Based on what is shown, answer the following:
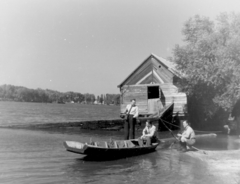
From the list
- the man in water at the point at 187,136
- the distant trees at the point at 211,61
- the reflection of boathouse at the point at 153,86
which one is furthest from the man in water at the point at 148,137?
the reflection of boathouse at the point at 153,86

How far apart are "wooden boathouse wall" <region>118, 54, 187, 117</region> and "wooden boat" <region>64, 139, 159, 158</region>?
1608cm

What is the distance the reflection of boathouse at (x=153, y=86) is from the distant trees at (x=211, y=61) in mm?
2090

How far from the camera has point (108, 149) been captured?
41.8 ft

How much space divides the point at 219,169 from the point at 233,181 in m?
1.75

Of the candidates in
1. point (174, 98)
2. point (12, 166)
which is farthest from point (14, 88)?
point (12, 166)

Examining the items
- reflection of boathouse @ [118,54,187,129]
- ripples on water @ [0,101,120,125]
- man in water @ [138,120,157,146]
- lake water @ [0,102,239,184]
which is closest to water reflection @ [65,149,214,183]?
lake water @ [0,102,239,184]

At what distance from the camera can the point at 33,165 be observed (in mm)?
12344

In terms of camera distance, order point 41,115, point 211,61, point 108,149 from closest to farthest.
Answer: point 108,149 < point 211,61 < point 41,115

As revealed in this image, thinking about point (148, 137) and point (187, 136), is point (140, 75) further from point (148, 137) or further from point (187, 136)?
point (187, 136)

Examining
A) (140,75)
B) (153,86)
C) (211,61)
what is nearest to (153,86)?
(153,86)

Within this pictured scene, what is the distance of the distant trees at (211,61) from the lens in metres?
23.8

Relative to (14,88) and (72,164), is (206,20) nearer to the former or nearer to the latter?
(72,164)

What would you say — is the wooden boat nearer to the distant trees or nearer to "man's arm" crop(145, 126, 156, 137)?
"man's arm" crop(145, 126, 156, 137)

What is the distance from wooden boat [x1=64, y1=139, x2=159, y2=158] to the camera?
12.1m
